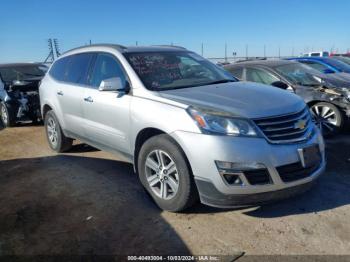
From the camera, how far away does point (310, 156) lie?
346cm

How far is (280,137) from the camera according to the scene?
3318 millimetres

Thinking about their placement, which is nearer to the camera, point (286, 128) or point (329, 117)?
point (286, 128)

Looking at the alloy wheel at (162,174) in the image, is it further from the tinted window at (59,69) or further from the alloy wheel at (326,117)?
the alloy wheel at (326,117)

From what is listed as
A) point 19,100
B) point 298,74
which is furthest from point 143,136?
point 19,100

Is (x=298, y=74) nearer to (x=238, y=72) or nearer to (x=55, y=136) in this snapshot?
(x=238, y=72)

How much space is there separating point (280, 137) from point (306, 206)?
97cm

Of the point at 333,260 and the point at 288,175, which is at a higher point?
the point at 288,175

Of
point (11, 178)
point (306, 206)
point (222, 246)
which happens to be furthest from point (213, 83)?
point (11, 178)

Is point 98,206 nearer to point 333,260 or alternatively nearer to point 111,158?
point 111,158

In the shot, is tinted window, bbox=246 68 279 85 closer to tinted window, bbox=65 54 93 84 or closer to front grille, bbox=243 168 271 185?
tinted window, bbox=65 54 93 84

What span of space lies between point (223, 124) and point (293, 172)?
807 mm

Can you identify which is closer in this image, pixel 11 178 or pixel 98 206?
pixel 98 206

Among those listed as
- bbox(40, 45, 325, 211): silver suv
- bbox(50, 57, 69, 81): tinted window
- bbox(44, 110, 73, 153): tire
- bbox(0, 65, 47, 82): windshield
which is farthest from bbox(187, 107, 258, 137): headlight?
bbox(0, 65, 47, 82): windshield

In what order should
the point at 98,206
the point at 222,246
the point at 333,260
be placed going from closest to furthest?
the point at 333,260 → the point at 222,246 → the point at 98,206
